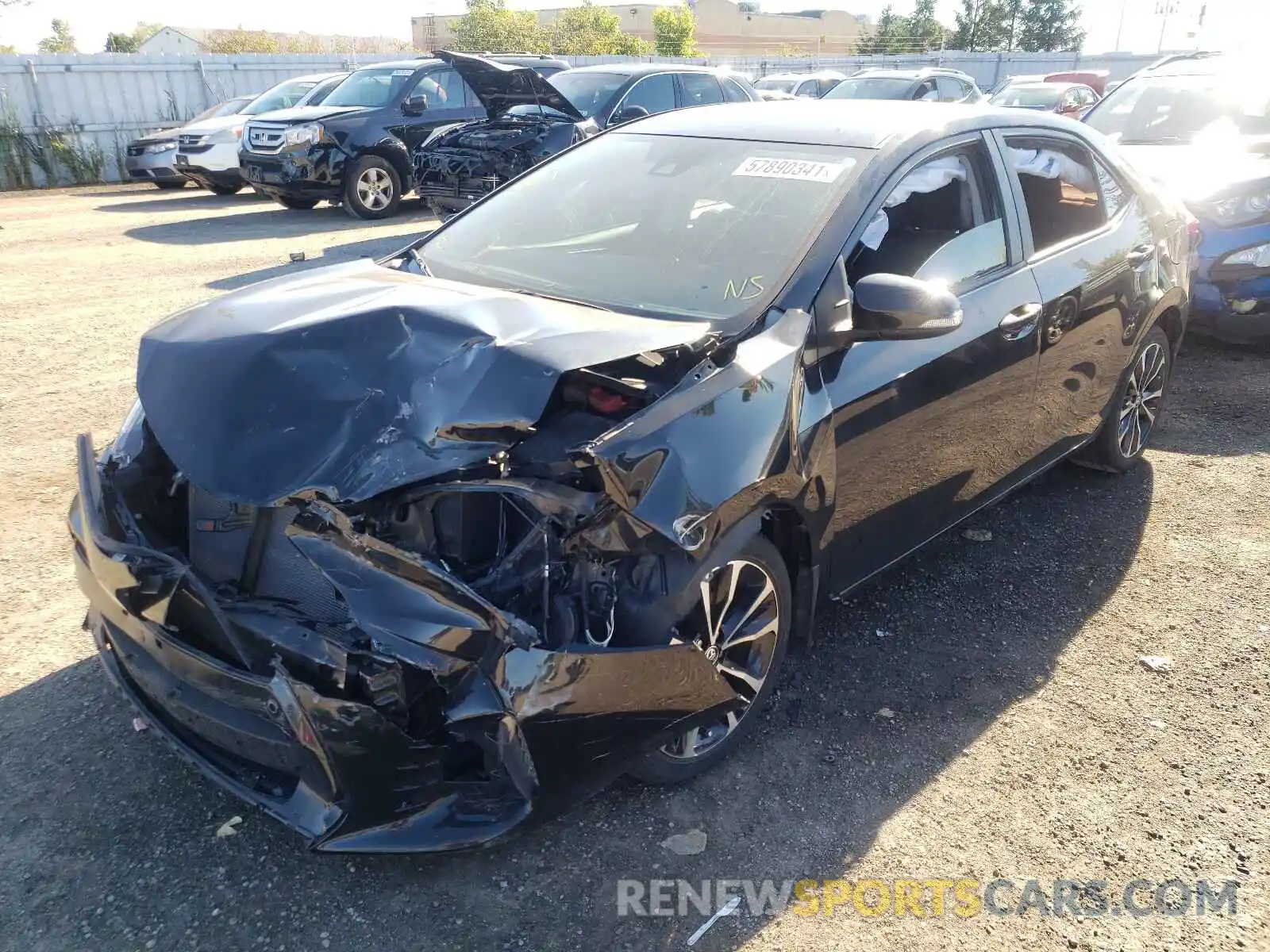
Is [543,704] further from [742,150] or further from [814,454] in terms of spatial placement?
[742,150]

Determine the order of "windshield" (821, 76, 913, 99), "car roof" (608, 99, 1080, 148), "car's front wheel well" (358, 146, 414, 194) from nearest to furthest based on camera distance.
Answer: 1. "car roof" (608, 99, 1080, 148)
2. "car's front wheel well" (358, 146, 414, 194)
3. "windshield" (821, 76, 913, 99)

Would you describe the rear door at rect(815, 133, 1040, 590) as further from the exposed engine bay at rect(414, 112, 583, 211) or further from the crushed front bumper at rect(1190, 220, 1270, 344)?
the exposed engine bay at rect(414, 112, 583, 211)

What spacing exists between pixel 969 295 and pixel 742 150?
97 centimetres

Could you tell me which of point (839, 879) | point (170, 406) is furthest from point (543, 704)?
point (170, 406)

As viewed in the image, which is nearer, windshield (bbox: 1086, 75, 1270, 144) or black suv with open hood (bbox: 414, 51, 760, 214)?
windshield (bbox: 1086, 75, 1270, 144)

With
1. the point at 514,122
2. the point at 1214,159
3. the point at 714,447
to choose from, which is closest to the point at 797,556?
the point at 714,447

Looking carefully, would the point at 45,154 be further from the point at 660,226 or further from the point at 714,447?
the point at 714,447

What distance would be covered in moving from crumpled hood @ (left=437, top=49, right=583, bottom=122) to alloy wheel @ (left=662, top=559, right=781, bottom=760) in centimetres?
676

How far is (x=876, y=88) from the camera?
1484cm

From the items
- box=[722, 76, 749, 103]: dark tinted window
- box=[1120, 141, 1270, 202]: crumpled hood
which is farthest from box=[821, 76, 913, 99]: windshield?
box=[1120, 141, 1270, 202]: crumpled hood

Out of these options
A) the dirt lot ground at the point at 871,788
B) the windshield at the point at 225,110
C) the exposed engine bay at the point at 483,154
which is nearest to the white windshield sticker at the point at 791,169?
the dirt lot ground at the point at 871,788

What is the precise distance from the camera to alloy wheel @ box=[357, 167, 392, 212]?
1231cm

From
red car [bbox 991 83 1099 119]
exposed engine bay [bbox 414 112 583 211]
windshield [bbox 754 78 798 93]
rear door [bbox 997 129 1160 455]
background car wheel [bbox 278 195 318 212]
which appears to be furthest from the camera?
windshield [bbox 754 78 798 93]

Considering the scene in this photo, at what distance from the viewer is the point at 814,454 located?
2.84m
